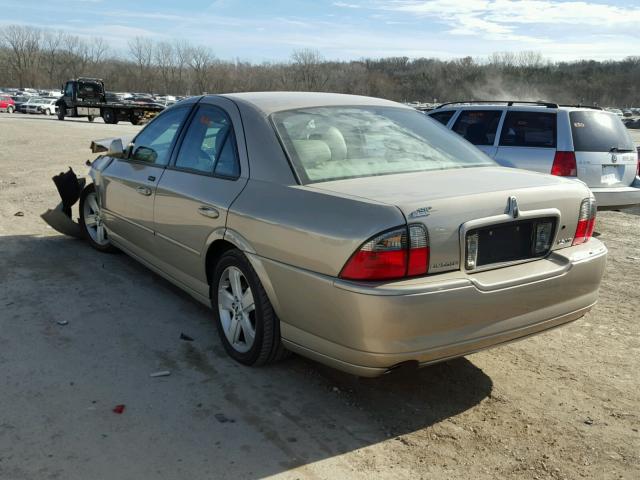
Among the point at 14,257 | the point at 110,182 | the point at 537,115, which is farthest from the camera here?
the point at 537,115

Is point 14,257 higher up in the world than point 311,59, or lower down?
lower down

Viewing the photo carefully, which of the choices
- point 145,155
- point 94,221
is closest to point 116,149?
point 145,155

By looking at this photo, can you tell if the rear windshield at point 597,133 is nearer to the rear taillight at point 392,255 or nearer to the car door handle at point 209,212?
the car door handle at point 209,212

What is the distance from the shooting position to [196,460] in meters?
2.81

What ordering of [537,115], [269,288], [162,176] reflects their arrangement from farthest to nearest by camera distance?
[537,115] → [162,176] → [269,288]

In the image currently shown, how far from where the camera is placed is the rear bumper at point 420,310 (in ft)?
9.19

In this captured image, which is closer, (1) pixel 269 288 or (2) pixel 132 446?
(2) pixel 132 446

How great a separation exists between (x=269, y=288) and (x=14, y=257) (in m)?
3.92

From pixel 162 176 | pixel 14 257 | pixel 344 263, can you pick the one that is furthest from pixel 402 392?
pixel 14 257

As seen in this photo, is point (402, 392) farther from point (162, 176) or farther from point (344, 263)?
point (162, 176)

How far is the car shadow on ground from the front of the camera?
9.42ft

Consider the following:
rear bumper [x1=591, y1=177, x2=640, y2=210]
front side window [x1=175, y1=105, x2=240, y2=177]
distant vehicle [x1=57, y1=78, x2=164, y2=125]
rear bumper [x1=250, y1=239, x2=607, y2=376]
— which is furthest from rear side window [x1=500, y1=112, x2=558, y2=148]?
distant vehicle [x1=57, y1=78, x2=164, y2=125]

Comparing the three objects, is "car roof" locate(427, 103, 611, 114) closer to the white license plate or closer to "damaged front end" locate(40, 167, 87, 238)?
the white license plate

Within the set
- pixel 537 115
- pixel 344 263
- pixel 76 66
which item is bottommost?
pixel 344 263
